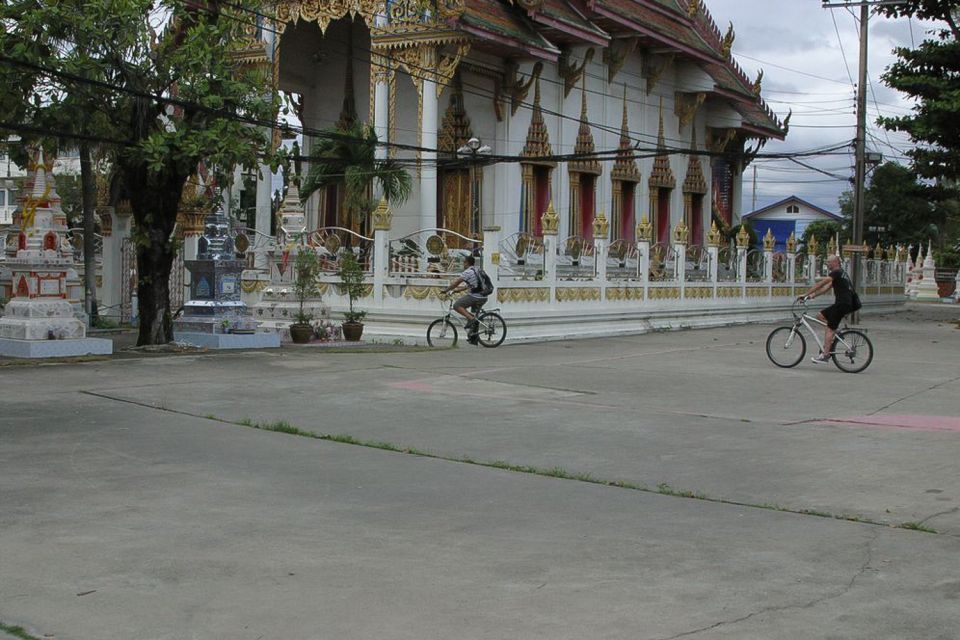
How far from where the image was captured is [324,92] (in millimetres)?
31719

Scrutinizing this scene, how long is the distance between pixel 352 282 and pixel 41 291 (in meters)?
6.30

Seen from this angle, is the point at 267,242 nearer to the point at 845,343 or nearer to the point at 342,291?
the point at 342,291

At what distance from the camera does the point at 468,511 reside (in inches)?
295

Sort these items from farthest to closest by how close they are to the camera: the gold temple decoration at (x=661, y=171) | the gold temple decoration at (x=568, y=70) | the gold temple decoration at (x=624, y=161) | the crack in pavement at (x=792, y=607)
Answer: the gold temple decoration at (x=661, y=171) < the gold temple decoration at (x=624, y=161) < the gold temple decoration at (x=568, y=70) < the crack in pavement at (x=792, y=607)

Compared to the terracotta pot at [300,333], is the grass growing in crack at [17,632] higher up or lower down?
lower down

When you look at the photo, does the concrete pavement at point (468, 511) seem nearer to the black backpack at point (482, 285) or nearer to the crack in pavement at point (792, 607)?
the crack in pavement at point (792, 607)

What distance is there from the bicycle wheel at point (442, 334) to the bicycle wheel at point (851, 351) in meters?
6.79

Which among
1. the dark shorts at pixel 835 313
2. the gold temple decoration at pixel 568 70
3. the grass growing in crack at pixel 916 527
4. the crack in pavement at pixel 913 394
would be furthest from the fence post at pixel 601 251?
the grass growing in crack at pixel 916 527

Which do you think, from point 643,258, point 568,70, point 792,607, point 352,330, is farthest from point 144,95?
point 568,70

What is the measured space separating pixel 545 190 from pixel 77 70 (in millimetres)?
17064

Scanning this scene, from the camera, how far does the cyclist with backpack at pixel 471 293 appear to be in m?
20.4

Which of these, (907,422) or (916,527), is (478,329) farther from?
(916,527)

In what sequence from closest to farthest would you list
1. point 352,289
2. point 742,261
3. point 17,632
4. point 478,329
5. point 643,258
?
point 17,632 < point 478,329 < point 352,289 < point 643,258 < point 742,261

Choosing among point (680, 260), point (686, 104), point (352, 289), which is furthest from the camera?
point (686, 104)
